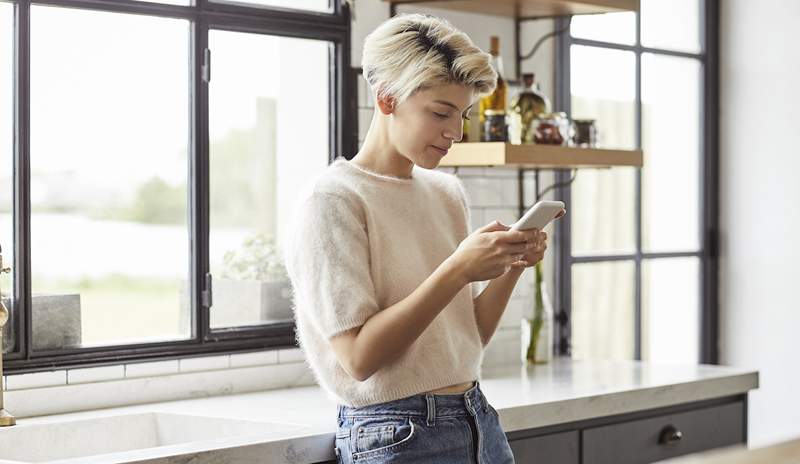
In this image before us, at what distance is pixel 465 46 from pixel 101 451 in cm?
129

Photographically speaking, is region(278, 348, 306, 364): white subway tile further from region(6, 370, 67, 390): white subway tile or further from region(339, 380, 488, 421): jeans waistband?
region(339, 380, 488, 421): jeans waistband

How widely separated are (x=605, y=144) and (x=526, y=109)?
0.92m

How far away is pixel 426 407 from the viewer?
2316 millimetres

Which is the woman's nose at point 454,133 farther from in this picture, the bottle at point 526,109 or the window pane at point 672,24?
the window pane at point 672,24

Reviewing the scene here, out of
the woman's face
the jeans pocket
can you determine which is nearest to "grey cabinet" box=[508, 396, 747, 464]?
the jeans pocket

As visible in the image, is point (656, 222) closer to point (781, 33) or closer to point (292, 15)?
point (781, 33)

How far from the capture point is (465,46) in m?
2.32

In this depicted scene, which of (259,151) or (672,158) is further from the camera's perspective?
(672,158)

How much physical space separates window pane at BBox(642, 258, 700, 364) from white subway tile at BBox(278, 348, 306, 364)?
5.62 feet

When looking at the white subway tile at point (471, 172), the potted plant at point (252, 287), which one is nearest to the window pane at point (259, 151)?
the potted plant at point (252, 287)

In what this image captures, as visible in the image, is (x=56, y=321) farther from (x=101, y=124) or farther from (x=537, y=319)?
(x=537, y=319)

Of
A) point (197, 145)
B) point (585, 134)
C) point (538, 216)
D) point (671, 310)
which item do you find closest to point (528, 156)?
point (585, 134)

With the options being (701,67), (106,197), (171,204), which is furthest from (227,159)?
(171,204)

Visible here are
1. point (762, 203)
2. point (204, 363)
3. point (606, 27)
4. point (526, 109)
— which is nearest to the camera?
point (204, 363)
